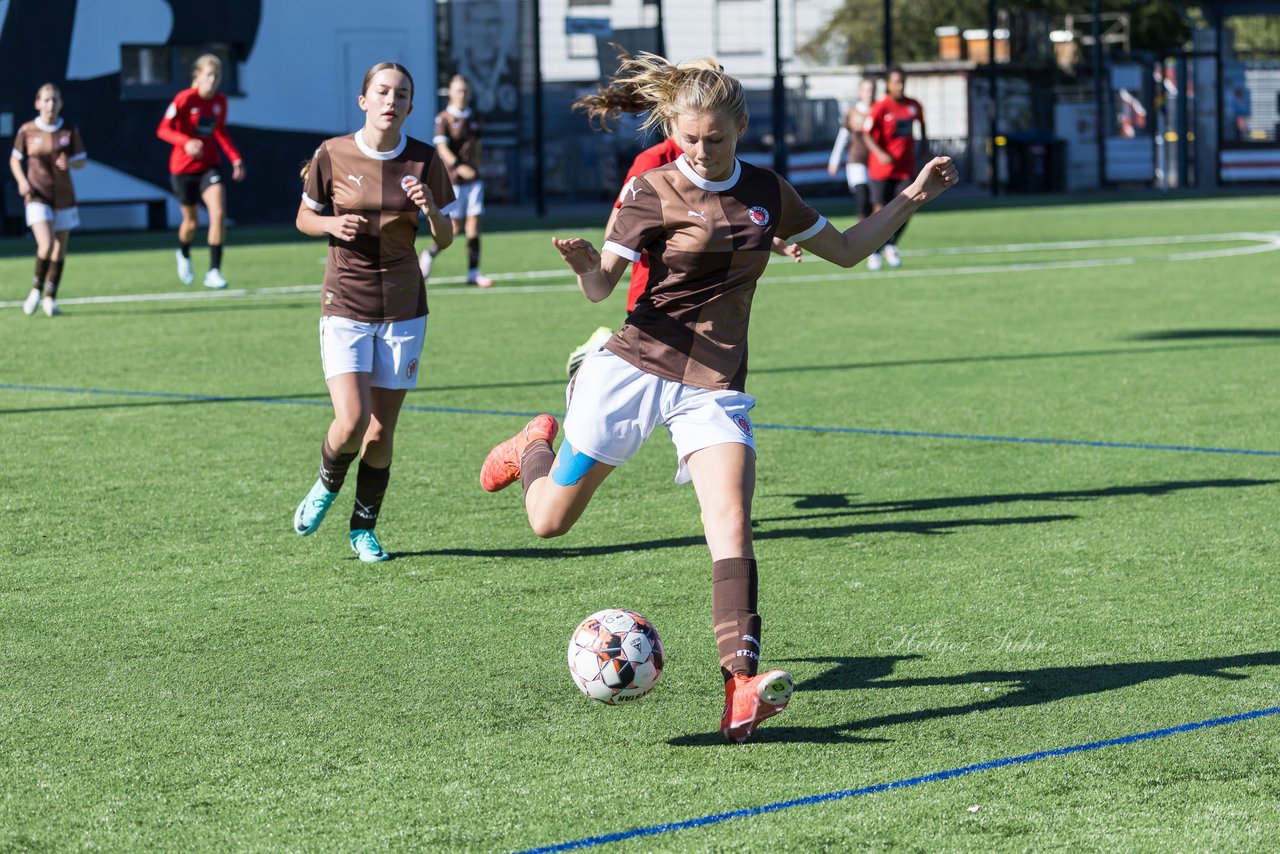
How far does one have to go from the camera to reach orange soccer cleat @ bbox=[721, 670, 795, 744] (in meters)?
4.57

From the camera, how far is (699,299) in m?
5.24

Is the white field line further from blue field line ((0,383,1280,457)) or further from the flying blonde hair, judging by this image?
the flying blonde hair

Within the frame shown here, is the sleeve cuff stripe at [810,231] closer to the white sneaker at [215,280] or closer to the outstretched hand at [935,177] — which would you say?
the outstretched hand at [935,177]

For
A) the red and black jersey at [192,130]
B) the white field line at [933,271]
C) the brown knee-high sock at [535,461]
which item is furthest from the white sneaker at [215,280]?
the brown knee-high sock at [535,461]

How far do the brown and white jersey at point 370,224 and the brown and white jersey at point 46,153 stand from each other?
10.2m

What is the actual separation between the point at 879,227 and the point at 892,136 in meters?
15.5

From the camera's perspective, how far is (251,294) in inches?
747

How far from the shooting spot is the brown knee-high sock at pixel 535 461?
6.04 metres

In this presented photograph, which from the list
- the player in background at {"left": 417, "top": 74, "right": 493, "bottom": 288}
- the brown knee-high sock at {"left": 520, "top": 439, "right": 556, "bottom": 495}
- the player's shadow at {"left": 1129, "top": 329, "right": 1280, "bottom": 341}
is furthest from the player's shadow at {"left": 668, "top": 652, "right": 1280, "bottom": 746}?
the player in background at {"left": 417, "top": 74, "right": 493, "bottom": 288}

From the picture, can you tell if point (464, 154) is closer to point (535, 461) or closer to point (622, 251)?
point (535, 461)

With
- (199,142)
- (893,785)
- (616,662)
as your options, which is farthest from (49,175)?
(893,785)

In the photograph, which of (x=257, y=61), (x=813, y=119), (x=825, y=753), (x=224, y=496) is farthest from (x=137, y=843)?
(x=813, y=119)

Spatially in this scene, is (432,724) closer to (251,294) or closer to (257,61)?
(251,294)

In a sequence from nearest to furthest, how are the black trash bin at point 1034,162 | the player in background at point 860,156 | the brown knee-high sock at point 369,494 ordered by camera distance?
the brown knee-high sock at point 369,494 → the player in background at point 860,156 → the black trash bin at point 1034,162
